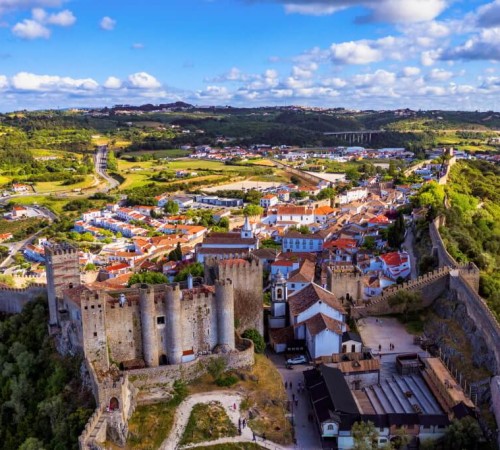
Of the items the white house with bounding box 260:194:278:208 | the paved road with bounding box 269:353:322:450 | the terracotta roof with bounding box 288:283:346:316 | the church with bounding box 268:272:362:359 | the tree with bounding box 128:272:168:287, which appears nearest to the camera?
the paved road with bounding box 269:353:322:450

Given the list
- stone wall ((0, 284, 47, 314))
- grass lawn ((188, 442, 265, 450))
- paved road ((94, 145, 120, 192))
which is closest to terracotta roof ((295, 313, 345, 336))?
grass lawn ((188, 442, 265, 450))

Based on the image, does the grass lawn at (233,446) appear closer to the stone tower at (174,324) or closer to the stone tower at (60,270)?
the stone tower at (174,324)

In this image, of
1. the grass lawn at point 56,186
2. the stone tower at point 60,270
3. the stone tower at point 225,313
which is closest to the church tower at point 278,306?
the stone tower at point 225,313

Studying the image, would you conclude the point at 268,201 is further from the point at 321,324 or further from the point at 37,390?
the point at 37,390

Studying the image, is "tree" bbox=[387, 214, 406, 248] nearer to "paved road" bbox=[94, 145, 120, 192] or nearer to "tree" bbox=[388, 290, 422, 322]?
"tree" bbox=[388, 290, 422, 322]

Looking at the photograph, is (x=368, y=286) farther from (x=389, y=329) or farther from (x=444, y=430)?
(x=444, y=430)
